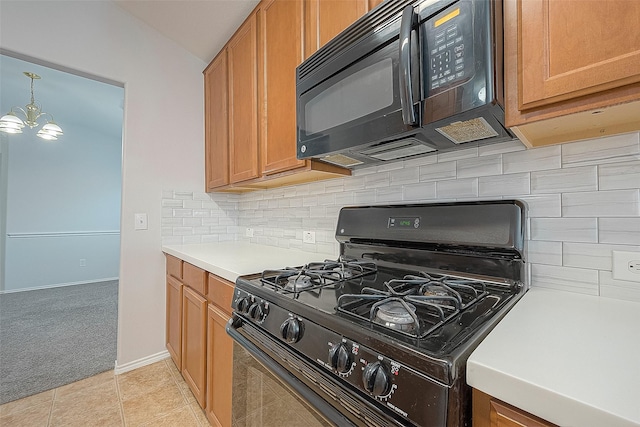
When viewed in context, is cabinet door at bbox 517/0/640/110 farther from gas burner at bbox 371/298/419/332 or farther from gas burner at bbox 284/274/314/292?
gas burner at bbox 284/274/314/292

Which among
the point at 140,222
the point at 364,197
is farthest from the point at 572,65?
the point at 140,222

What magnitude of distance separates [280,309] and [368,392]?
38 cm

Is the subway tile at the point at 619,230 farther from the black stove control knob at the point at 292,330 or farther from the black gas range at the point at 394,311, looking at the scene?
the black stove control knob at the point at 292,330

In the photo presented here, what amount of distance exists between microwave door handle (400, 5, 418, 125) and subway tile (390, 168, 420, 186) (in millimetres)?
456

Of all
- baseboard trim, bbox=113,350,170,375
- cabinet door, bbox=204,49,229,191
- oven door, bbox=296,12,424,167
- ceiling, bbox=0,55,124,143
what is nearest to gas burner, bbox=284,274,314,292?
oven door, bbox=296,12,424,167

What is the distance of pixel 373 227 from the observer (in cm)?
130

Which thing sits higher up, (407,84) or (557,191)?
(407,84)

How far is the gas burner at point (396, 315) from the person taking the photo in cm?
61

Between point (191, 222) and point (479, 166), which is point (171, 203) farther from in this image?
point (479, 166)

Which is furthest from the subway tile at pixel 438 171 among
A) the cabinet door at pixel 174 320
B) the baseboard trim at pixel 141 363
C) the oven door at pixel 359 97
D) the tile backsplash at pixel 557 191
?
the baseboard trim at pixel 141 363

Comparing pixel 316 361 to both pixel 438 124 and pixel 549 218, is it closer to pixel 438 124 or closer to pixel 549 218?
pixel 438 124

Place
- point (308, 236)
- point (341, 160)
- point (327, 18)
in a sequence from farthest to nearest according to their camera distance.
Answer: point (308, 236)
point (341, 160)
point (327, 18)

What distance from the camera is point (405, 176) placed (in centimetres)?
130

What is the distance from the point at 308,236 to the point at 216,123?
1.31m
